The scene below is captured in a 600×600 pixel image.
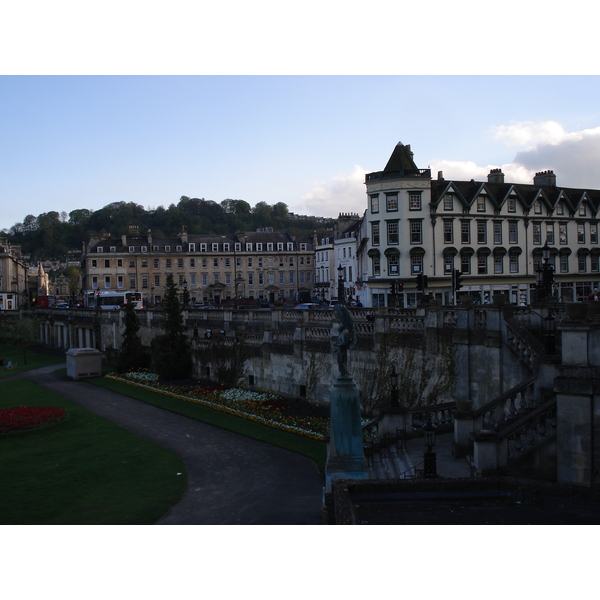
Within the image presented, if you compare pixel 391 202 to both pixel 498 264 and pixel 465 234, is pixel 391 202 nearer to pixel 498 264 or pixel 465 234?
pixel 465 234

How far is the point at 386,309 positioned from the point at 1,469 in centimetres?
1570

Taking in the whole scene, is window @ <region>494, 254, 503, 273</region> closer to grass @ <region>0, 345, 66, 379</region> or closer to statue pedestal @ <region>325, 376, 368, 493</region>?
grass @ <region>0, 345, 66, 379</region>

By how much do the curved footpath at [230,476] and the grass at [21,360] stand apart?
2053cm

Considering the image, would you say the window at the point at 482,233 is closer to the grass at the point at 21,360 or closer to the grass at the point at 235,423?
the grass at the point at 235,423

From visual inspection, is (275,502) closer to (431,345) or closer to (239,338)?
(431,345)

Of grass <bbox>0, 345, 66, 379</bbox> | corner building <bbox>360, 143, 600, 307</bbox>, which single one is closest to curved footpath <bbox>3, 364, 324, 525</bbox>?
grass <bbox>0, 345, 66, 379</bbox>

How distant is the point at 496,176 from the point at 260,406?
35.2 metres

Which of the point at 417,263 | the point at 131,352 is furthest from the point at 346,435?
the point at 417,263

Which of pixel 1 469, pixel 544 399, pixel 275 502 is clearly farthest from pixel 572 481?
pixel 1 469

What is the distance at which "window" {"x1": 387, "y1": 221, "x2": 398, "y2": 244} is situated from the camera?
47.8 metres

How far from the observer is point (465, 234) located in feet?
159

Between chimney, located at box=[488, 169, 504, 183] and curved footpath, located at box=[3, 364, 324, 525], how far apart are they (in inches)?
1471

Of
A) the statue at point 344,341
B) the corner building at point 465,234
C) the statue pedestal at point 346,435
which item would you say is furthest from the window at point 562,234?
the statue pedestal at point 346,435

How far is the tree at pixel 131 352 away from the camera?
4353cm
